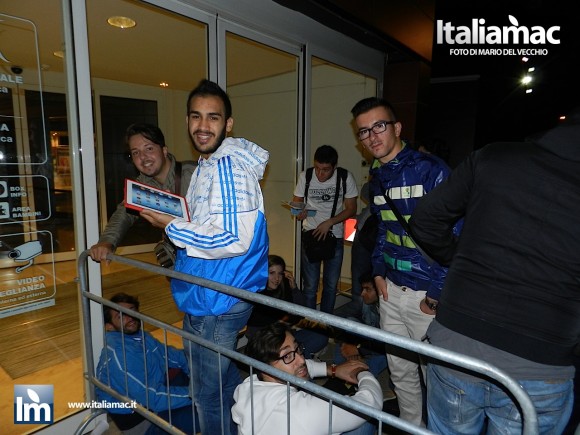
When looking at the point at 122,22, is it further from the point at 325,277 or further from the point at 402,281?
the point at 402,281

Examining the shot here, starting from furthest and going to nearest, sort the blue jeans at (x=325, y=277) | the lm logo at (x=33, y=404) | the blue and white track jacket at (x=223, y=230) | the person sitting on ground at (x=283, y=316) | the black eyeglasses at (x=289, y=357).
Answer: the blue jeans at (x=325, y=277) < the person sitting on ground at (x=283, y=316) < the lm logo at (x=33, y=404) < the black eyeglasses at (x=289, y=357) < the blue and white track jacket at (x=223, y=230)

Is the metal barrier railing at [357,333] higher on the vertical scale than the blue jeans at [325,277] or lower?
higher

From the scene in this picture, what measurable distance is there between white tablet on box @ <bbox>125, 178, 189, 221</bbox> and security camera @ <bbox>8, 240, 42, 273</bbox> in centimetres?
125

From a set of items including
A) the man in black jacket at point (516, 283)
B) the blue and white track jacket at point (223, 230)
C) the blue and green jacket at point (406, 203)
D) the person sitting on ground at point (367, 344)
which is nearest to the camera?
the man in black jacket at point (516, 283)

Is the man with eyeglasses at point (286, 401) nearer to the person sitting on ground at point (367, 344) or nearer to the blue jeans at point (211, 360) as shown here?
the blue jeans at point (211, 360)

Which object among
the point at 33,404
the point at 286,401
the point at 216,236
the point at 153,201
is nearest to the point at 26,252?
the point at 33,404

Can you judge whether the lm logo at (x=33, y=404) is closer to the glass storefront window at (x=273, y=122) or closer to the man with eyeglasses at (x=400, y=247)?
the man with eyeglasses at (x=400, y=247)

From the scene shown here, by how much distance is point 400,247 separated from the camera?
2.31 meters

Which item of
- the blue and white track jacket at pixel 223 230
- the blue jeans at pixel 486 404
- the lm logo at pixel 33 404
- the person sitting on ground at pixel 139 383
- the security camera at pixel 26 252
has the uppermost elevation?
the blue and white track jacket at pixel 223 230

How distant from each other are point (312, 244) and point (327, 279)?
1.68ft

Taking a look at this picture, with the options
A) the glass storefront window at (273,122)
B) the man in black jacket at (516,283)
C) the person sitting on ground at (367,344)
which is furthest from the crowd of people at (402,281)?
the glass storefront window at (273,122)

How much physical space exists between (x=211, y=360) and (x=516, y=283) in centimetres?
139

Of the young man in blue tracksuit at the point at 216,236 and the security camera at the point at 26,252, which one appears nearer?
the young man in blue tracksuit at the point at 216,236

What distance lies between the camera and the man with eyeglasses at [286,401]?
1.61m
